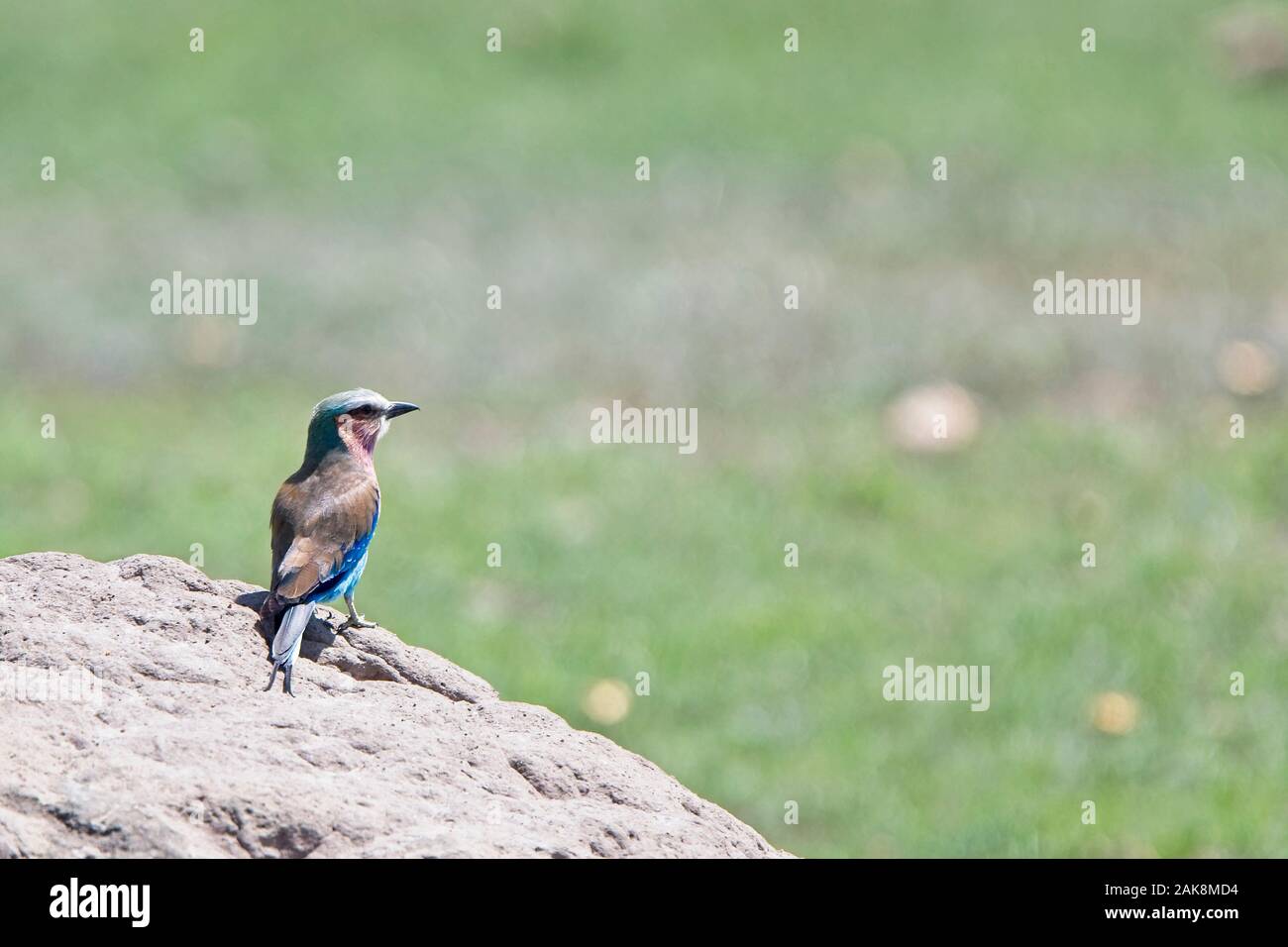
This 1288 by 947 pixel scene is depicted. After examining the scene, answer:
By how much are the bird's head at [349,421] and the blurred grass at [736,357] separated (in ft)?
8.81

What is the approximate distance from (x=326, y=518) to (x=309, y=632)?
272 millimetres

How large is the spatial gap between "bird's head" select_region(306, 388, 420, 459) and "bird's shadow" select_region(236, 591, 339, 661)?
356 millimetres

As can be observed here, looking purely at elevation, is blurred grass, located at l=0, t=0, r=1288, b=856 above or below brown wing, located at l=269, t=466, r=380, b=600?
above

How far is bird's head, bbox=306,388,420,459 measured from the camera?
166 inches

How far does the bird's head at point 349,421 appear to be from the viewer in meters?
4.21

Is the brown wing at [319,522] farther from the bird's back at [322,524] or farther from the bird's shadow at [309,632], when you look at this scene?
the bird's shadow at [309,632]

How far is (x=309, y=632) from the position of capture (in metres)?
4.19

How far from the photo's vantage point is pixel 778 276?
36.5ft

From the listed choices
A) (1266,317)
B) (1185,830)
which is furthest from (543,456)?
(1266,317)

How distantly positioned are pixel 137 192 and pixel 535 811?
30.6ft

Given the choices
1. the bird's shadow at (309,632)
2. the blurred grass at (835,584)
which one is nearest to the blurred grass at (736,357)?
the blurred grass at (835,584)

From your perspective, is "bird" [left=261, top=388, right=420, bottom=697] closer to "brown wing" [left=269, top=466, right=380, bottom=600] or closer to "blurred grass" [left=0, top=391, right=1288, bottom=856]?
"brown wing" [left=269, top=466, right=380, bottom=600]

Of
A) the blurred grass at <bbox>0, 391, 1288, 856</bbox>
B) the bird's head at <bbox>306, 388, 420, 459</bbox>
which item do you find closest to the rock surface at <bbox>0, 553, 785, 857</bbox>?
the bird's head at <bbox>306, 388, 420, 459</bbox>
